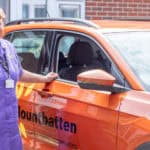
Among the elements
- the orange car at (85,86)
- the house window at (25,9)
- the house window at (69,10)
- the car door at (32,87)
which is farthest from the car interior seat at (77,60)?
the house window at (69,10)

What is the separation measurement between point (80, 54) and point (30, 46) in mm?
679

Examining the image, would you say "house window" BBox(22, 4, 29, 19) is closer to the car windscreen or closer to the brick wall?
the brick wall

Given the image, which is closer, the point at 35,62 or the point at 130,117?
the point at 130,117

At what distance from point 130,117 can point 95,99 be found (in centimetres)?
40

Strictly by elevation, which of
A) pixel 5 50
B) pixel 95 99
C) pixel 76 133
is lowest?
A: pixel 76 133

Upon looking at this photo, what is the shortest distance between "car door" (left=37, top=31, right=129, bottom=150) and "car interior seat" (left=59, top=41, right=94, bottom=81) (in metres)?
0.04

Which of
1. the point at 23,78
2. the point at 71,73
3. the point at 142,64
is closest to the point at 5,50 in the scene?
the point at 23,78

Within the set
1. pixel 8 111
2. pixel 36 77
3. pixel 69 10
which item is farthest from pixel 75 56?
pixel 69 10

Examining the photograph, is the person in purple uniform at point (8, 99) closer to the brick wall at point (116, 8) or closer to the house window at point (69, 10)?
the house window at point (69, 10)

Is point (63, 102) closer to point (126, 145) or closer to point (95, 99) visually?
point (95, 99)

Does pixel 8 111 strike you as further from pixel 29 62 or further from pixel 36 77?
pixel 29 62

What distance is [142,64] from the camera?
4.38m

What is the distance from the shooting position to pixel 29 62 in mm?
5324

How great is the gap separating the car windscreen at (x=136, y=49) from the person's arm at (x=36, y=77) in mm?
593
